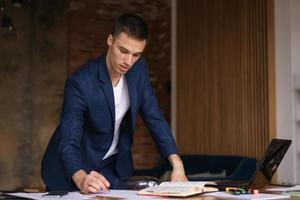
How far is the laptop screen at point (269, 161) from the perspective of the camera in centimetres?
219

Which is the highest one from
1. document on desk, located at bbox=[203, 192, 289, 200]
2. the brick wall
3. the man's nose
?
the brick wall

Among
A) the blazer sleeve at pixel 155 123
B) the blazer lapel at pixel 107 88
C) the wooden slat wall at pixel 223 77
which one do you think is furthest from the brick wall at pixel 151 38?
the blazer lapel at pixel 107 88

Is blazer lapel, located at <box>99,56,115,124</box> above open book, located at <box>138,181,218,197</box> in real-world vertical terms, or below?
above

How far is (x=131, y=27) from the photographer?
7.76 feet

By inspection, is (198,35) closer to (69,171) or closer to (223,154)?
(223,154)

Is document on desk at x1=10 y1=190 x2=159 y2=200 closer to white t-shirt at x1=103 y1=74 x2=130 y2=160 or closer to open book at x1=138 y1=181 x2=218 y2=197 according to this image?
open book at x1=138 y1=181 x2=218 y2=197

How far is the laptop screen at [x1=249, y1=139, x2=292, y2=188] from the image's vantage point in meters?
2.19

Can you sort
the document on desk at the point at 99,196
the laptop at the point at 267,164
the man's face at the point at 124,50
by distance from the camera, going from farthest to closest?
the man's face at the point at 124,50
the laptop at the point at 267,164
the document on desk at the point at 99,196

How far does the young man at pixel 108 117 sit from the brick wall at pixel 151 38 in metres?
4.68

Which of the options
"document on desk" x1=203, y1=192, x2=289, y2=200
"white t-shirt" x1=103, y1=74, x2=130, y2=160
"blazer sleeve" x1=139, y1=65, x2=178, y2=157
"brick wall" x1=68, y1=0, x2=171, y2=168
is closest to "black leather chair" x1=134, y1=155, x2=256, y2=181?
"brick wall" x1=68, y1=0, x2=171, y2=168

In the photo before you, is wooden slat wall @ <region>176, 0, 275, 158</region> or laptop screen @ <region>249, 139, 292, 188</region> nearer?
laptop screen @ <region>249, 139, 292, 188</region>

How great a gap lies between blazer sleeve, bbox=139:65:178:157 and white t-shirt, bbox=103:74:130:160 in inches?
5.1

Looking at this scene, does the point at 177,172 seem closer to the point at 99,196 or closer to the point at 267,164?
the point at 267,164

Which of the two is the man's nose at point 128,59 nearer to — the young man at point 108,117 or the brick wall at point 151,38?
the young man at point 108,117
